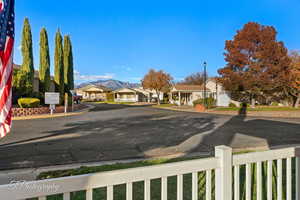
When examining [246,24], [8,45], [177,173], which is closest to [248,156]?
[177,173]

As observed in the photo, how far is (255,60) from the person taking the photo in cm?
2214

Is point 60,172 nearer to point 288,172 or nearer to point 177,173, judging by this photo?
point 177,173

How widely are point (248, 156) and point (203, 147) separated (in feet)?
16.6

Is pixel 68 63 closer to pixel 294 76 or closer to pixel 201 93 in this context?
pixel 201 93

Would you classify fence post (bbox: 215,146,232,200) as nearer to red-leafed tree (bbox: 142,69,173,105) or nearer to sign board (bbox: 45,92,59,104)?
sign board (bbox: 45,92,59,104)

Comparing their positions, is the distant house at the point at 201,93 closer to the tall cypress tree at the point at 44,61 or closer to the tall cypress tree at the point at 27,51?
the tall cypress tree at the point at 44,61

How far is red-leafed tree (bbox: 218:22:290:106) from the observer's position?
68.8 ft

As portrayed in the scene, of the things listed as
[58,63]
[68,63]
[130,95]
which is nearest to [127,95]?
[130,95]

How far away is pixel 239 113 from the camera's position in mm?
19938

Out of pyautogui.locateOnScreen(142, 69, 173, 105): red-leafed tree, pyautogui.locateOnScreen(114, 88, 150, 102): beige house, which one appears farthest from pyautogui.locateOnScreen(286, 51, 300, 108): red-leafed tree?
pyautogui.locateOnScreen(114, 88, 150, 102): beige house

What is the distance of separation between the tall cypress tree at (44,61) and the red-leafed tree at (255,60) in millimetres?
18948

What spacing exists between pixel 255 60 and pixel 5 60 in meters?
24.4

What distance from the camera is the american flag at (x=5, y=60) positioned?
1.67 metres

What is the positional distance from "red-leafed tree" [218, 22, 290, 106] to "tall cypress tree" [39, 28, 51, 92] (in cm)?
A: 1895
